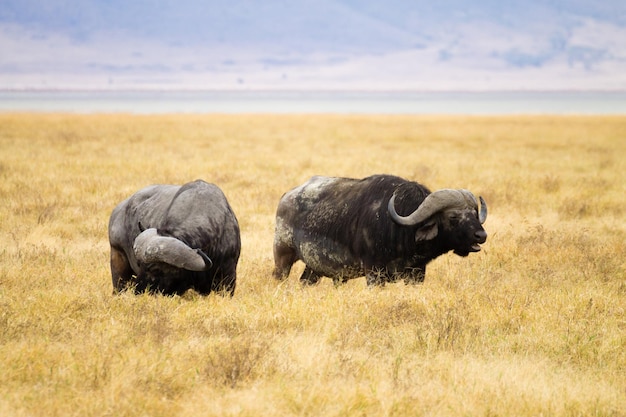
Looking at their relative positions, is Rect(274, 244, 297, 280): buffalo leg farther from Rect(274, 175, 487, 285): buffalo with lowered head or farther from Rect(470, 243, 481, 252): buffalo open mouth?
Rect(470, 243, 481, 252): buffalo open mouth

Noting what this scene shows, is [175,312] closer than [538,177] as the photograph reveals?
Yes

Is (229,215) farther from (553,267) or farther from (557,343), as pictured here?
(553,267)

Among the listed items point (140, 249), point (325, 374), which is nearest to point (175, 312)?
point (140, 249)

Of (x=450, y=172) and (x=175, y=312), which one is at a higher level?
(x=175, y=312)

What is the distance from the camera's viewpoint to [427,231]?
8695 mm

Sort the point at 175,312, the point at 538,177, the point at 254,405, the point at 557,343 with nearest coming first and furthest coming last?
the point at 254,405 < the point at 557,343 < the point at 175,312 < the point at 538,177

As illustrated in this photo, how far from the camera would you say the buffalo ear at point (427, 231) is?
868 cm

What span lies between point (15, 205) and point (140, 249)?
7.60 meters

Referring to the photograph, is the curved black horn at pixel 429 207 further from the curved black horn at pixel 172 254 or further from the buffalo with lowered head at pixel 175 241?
the curved black horn at pixel 172 254

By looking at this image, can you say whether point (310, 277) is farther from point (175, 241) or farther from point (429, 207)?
point (175, 241)

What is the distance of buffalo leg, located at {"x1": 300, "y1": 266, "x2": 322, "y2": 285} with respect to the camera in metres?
10.2

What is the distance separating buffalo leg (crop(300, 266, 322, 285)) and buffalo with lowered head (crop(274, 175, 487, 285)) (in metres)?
0.08

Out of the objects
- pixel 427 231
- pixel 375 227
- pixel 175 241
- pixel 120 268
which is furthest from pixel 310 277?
pixel 175 241

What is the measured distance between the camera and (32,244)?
36.9 ft
